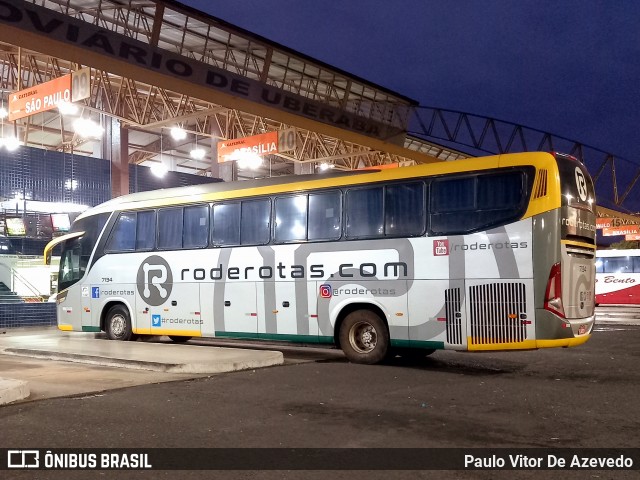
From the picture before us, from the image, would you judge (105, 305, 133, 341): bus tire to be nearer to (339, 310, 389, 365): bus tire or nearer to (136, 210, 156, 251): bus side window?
(136, 210, 156, 251): bus side window

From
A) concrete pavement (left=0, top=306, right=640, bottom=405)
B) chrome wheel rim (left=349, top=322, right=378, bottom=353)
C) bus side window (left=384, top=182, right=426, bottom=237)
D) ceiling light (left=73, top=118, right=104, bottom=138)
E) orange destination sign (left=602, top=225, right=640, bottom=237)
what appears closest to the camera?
concrete pavement (left=0, top=306, right=640, bottom=405)

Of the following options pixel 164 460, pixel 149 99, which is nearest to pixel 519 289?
pixel 164 460

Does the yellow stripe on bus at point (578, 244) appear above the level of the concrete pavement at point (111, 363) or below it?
above

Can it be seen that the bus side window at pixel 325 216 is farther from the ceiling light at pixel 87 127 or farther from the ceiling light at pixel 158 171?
the ceiling light at pixel 158 171

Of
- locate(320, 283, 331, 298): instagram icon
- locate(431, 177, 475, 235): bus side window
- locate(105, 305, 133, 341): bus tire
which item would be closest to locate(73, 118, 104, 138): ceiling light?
locate(105, 305, 133, 341): bus tire

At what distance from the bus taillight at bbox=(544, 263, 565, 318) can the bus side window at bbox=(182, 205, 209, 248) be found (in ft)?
23.6

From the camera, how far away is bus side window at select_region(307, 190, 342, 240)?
39.5 feet

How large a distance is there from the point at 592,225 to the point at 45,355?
1021cm

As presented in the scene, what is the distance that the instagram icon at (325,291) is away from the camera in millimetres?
11996

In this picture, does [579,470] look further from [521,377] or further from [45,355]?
[45,355]

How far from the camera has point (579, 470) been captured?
504cm

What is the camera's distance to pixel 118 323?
15430 mm

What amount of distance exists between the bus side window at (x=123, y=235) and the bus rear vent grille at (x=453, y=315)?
7868 millimetres

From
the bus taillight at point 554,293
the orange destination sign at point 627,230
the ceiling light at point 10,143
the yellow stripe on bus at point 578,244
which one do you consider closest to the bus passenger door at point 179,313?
the bus taillight at point 554,293
